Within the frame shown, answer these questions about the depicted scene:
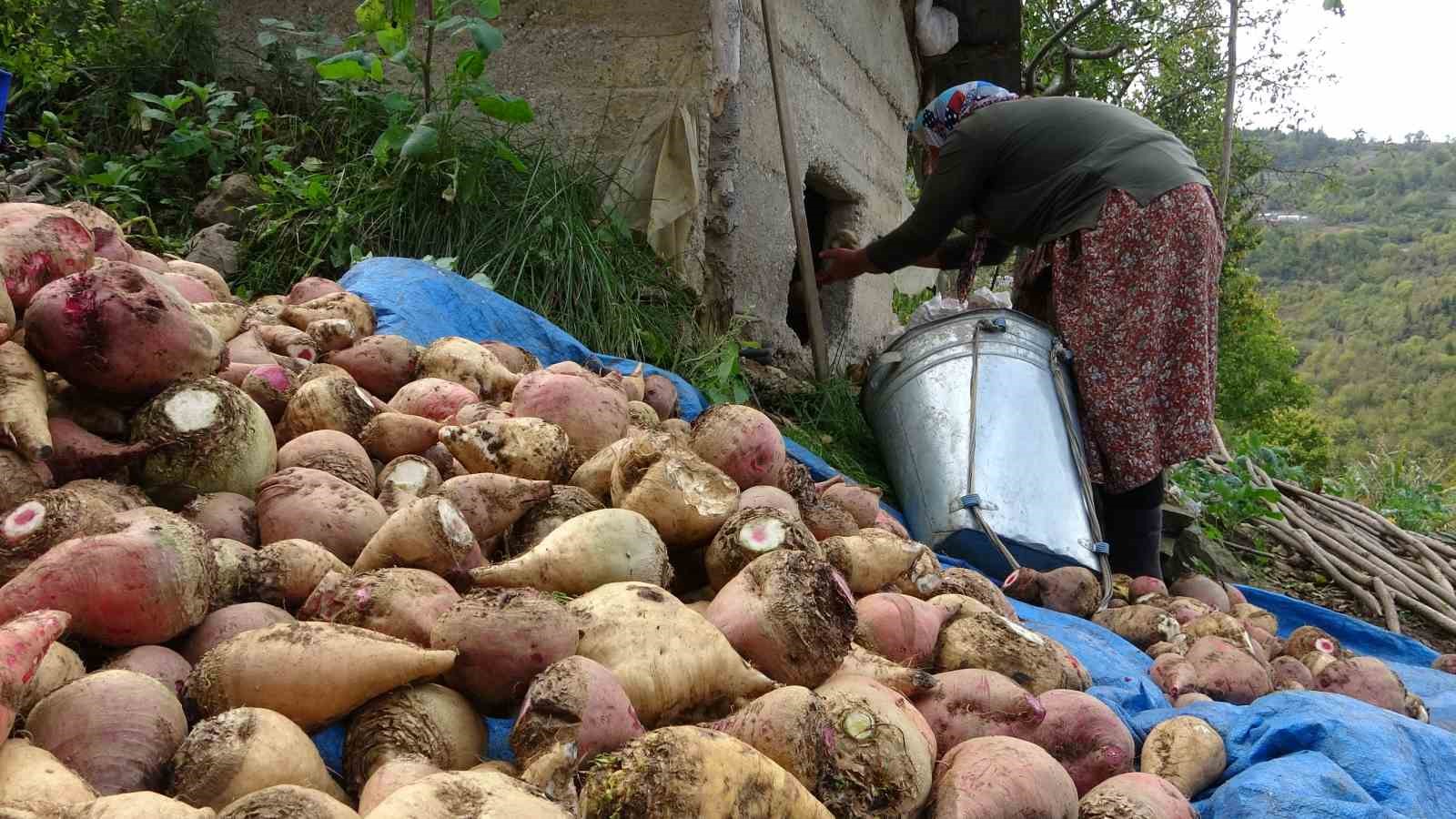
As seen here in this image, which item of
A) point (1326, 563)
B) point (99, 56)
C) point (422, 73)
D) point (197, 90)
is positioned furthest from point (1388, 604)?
point (99, 56)

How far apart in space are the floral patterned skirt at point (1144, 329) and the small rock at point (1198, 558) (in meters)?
0.93

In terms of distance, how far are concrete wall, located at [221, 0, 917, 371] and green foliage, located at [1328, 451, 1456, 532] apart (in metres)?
4.57

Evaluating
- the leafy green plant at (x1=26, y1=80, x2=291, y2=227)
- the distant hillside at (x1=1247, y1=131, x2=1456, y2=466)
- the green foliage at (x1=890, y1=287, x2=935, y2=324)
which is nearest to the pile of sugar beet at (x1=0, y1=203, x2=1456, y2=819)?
the leafy green plant at (x1=26, y1=80, x2=291, y2=227)

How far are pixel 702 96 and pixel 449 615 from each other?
11.8 feet

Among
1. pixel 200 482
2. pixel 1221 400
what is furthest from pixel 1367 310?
pixel 200 482

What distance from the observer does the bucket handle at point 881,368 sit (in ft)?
14.5

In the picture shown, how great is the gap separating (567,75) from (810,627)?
380 cm

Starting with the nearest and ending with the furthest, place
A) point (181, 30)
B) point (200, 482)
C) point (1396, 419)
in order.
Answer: point (200, 482) < point (181, 30) < point (1396, 419)

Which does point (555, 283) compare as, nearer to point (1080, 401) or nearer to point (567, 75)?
point (567, 75)

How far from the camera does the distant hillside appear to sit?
20.9 meters

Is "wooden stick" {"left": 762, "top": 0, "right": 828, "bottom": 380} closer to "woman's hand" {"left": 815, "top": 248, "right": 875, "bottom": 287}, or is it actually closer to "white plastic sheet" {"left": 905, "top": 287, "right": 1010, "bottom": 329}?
"woman's hand" {"left": 815, "top": 248, "right": 875, "bottom": 287}

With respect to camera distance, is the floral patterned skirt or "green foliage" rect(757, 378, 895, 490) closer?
the floral patterned skirt

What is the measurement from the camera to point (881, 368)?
14.8 feet

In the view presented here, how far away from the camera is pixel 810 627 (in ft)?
5.18
